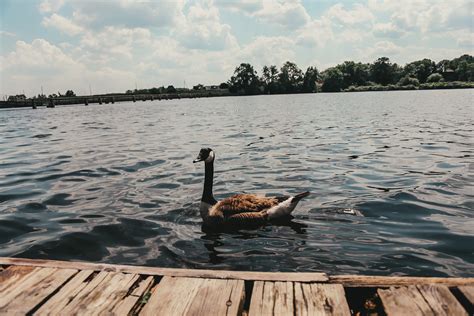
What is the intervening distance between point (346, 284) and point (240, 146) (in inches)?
749

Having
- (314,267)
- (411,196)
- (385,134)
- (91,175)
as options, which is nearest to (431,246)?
(314,267)

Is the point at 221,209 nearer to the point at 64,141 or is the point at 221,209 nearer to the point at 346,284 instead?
the point at 346,284

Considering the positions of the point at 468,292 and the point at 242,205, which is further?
the point at 242,205

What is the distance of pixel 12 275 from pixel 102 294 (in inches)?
61.7

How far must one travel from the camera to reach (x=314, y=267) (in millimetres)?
7164

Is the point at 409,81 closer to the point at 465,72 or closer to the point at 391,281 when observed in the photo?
the point at 465,72

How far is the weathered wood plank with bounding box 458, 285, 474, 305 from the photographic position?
4102 millimetres

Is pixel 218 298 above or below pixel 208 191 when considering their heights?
above

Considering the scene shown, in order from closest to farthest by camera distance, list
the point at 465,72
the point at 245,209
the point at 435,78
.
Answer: the point at 245,209 < the point at 435,78 < the point at 465,72

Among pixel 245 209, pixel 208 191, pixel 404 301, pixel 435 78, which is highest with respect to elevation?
pixel 435 78

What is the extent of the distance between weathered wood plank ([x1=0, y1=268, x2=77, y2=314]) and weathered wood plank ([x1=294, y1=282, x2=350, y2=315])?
9.73ft

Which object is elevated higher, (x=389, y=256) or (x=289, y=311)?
(x=289, y=311)

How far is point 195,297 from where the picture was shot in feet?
14.3

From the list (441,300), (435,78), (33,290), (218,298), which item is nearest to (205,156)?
(33,290)
